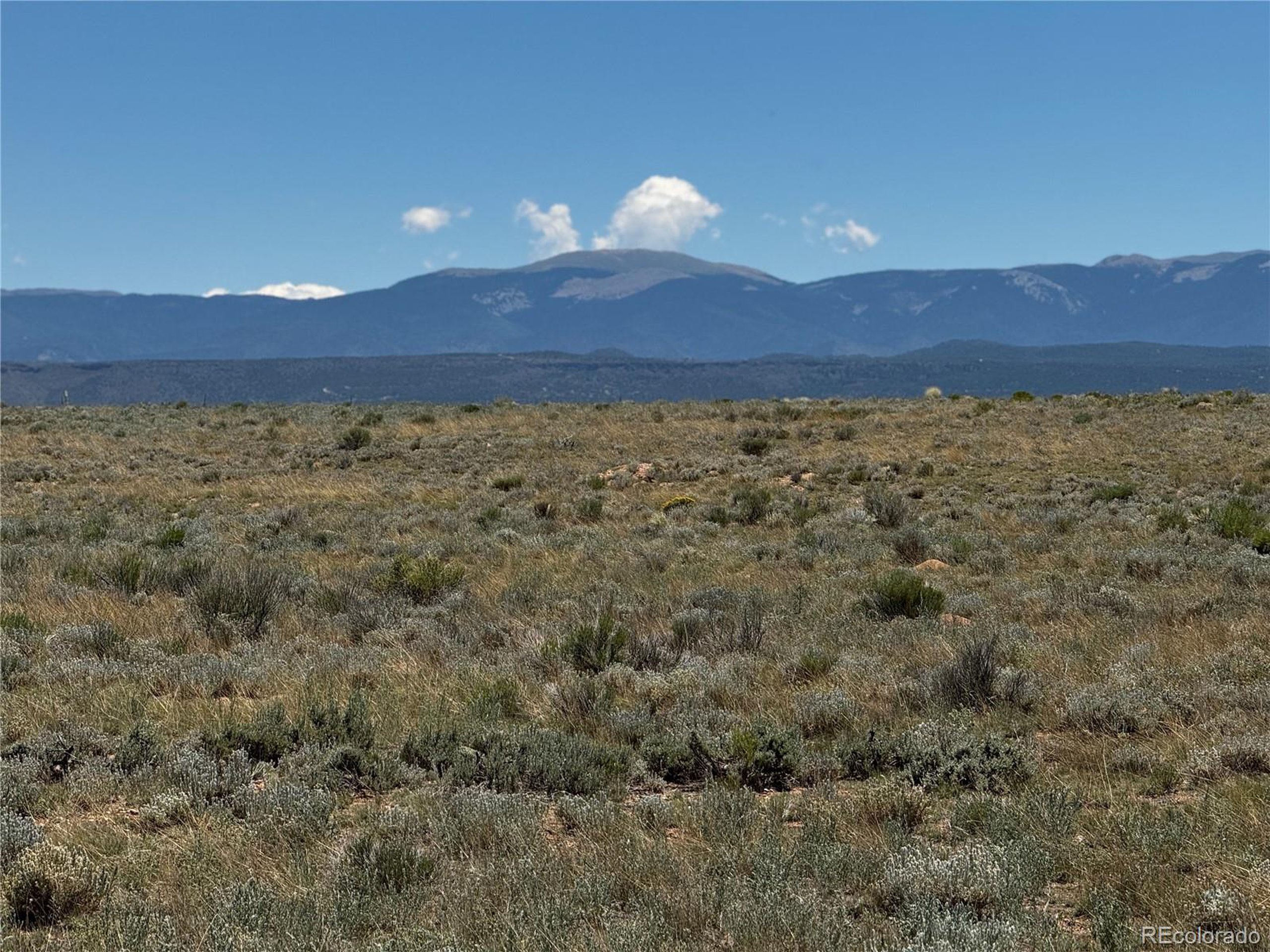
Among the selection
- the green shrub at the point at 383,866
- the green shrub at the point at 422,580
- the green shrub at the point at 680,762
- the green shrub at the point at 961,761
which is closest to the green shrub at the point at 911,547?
the green shrub at the point at 422,580

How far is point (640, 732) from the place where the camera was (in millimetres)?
6910

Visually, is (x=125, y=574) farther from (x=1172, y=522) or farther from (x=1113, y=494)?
(x=1113, y=494)

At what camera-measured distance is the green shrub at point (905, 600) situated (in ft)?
35.0

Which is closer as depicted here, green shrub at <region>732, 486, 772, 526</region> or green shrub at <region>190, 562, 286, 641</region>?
green shrub at <region>190, 562, 286, 641</region>

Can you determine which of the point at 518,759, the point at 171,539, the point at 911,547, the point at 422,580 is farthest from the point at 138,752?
the point at 911,547

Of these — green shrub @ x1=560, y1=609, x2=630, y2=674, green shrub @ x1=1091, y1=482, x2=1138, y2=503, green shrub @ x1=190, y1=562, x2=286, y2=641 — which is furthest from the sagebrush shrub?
green shrub @ x1=560, y1=609, x2=630, y2=674

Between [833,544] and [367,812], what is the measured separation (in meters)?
10.9

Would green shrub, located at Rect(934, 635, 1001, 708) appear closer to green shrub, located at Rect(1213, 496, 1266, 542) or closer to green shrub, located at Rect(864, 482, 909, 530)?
green shrub, located at Rect(1213, 496, 1266, 542)

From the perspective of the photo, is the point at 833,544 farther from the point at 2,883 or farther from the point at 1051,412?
the point at 1051,412

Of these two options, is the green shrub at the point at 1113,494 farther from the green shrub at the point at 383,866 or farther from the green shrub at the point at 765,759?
the green shrub at the point at 383,866
